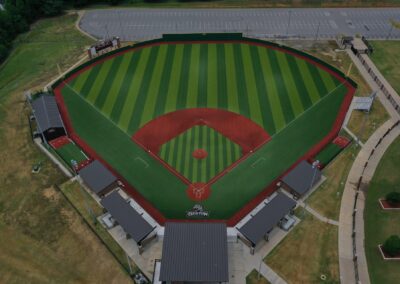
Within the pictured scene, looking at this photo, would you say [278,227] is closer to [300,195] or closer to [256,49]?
[300,195]

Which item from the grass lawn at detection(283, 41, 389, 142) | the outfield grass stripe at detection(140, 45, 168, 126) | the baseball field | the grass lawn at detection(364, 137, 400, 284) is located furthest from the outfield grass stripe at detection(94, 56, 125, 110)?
the grass lawn at detection(364, 137, 400, 284)

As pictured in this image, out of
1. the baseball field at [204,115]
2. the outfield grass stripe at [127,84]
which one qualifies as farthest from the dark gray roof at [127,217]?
the outfield grass stripe at [127,84]

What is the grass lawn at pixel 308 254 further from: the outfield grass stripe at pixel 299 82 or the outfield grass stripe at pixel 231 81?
the outfield grass stripe at pixel 231 81

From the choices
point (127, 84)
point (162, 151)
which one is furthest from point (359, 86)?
point (127, 84)

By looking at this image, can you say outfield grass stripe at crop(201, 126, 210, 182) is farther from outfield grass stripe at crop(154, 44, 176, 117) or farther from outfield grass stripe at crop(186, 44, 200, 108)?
outfield grass stripe at crop(154, 44, 176, 117)

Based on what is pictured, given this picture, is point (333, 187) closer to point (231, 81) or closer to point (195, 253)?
point (195, 253)

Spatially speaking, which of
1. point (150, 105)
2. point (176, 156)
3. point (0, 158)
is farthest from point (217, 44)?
point (0, 158)
